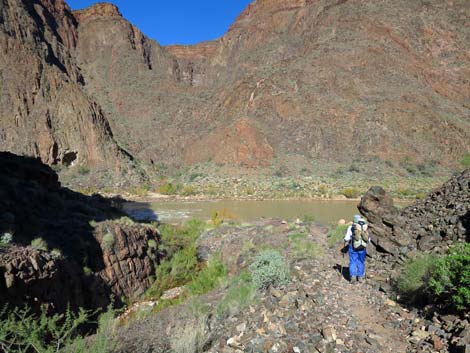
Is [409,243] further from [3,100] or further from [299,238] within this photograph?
[3,100]

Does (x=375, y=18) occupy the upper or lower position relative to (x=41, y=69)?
upper

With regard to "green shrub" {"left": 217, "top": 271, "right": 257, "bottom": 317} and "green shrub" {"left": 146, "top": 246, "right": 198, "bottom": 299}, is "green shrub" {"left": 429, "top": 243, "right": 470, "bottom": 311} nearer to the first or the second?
"green shrub" {"left": 217, "top": 271, "right": 257, "bottom": 317}

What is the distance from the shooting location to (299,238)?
415 inches

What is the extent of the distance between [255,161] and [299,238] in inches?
1364

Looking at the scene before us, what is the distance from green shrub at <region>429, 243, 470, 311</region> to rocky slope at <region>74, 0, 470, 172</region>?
1577 inches

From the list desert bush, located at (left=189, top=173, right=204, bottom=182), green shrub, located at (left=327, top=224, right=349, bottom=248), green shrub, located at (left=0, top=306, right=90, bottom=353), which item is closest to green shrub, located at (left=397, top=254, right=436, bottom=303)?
green shrub, located at (left=327, top=224, right=349, bottom=248)

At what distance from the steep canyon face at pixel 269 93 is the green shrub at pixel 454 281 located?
40034 mm

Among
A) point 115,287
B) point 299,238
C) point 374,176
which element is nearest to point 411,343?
point 299,238

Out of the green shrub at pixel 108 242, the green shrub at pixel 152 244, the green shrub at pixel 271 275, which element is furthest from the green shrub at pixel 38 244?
the green shrub at pixel 271 275

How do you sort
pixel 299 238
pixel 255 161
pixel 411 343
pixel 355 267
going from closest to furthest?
1. pixel 411 343
2. pixel 355 267
3. pixel 299 238
4. pixel 255 161

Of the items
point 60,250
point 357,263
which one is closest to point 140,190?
point 60,250

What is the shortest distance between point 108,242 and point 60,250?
1448mm

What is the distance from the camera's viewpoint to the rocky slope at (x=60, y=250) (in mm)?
6203

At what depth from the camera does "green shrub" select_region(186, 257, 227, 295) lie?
925 centimetres
